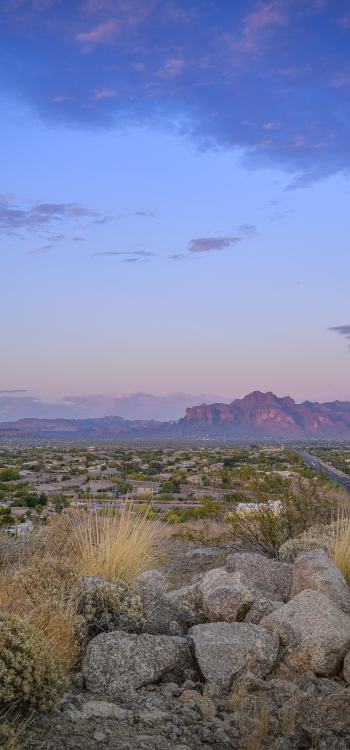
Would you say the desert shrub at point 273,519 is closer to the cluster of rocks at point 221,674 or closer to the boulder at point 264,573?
the boulder at point 264,573

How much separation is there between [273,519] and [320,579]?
18.8 feet

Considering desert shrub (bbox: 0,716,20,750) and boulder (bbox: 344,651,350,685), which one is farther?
boulder (bbox: 344,651,350,685)

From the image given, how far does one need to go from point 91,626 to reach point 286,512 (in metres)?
7.29

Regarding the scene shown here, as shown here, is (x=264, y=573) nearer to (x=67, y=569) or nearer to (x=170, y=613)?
(x=170, y=613)

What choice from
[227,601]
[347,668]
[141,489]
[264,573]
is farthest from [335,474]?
[347,668]

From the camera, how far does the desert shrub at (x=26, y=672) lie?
6.16 meters

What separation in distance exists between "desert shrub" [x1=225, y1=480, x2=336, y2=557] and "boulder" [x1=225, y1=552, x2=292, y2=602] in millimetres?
3881

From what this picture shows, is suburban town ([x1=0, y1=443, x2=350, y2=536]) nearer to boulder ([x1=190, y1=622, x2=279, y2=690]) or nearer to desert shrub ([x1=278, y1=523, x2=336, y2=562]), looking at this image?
desert shrub ([x1=278, y1=523, x2=336, y2=562])

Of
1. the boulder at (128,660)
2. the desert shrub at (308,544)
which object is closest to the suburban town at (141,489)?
the desert shrub at (308,544)

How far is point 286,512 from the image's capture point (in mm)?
14891


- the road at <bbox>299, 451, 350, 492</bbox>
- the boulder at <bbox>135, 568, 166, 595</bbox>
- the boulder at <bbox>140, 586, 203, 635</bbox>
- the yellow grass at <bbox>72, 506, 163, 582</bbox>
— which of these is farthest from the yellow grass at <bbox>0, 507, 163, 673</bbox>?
the road at <bbox>299, 451, 350, 492</bbox>

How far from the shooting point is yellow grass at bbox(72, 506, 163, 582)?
9.95 metres

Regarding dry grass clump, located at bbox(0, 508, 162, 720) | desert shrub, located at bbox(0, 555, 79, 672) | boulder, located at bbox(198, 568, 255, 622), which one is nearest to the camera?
dry grass clump, located at bbox(0, 508, 162, 720)

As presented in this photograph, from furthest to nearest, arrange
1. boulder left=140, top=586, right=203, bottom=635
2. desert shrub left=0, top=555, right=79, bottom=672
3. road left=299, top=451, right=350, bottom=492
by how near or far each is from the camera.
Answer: road left=299, top=451, right=350, bottom=492
boulder left=140, top=586, right=203, bottom=635
desert shrub left=0, top=555, right=79, bottom=672
